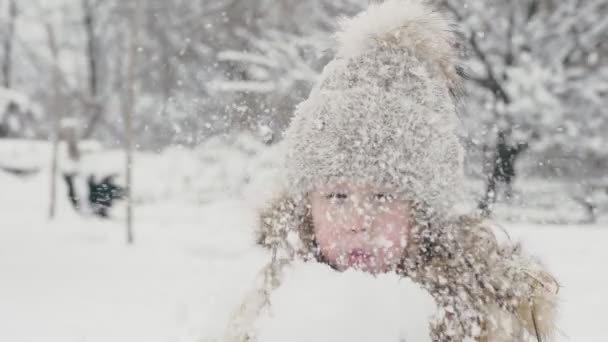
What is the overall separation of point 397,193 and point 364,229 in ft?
0.65

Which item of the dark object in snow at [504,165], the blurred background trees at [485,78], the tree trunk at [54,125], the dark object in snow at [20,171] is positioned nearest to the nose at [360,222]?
the blurred background trees at [485,78]

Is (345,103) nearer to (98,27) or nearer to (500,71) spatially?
(500,71)

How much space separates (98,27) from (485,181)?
11340 millimetres

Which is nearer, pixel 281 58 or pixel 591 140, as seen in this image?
pixel 591 140

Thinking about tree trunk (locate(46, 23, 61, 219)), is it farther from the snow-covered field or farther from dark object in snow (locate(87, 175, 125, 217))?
dark object in snow (locate(87, 175, 125, 217))

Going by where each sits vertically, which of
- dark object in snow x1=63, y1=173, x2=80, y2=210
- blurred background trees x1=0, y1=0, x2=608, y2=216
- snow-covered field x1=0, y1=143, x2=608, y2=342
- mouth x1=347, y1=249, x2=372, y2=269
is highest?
blurred background trees x1=0, y1=0, x2=608, y2=216

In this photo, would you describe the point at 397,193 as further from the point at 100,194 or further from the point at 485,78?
the point at 100,194

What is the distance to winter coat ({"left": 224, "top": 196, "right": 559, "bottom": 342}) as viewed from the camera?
176cm

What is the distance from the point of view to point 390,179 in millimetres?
1931

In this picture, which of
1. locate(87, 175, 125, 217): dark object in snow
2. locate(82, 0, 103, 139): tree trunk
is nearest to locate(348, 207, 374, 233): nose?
locate(87, 175, 125, 217): dark object in snow

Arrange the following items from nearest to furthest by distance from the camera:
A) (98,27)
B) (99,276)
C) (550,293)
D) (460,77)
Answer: (550,293)
(460,77)
(99,276)
(98,27)

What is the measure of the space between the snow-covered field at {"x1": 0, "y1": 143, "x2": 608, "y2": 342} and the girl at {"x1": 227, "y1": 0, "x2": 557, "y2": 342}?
0.12 m

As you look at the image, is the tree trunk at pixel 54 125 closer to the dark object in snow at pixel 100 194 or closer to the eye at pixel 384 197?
the dark object in snow at pixel 100 194

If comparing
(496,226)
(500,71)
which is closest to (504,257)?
(496,226)
